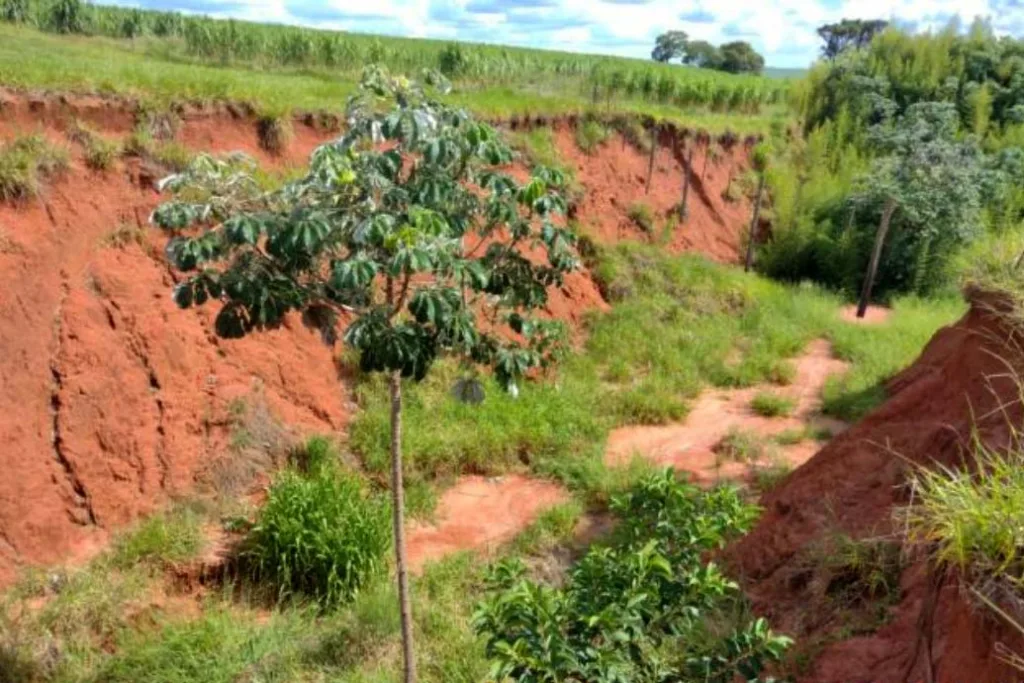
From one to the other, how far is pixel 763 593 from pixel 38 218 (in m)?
6.05

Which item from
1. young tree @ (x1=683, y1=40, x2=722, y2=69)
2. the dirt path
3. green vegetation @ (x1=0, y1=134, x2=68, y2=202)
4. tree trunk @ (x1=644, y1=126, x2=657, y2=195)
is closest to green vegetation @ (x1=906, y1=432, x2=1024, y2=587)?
the dirt path

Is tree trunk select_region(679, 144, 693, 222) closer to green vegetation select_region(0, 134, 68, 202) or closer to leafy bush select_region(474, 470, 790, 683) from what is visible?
green vegetation select_region(0, 134, 68, 202)

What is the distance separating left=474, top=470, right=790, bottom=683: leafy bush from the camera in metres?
2.78

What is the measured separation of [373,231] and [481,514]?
455 centimetres

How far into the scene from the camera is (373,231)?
3.22m

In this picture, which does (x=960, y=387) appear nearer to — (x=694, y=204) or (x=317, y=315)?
(x=317, y=315)

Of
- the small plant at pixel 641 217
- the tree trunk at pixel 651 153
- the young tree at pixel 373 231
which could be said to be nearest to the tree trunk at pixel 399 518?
the young tree at pixel 373 231

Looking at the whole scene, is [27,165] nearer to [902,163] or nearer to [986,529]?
[986,529]

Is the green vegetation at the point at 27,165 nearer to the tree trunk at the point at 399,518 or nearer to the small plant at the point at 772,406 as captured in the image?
the tree trunk at the point at 399,518

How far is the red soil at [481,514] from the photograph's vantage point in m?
6.82

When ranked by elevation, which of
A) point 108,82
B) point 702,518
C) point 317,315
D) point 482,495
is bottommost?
point 482,495

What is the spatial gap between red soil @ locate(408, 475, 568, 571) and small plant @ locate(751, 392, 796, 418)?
9.69 ft

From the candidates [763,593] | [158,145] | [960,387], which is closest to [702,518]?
[763,593]

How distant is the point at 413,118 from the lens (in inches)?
133
